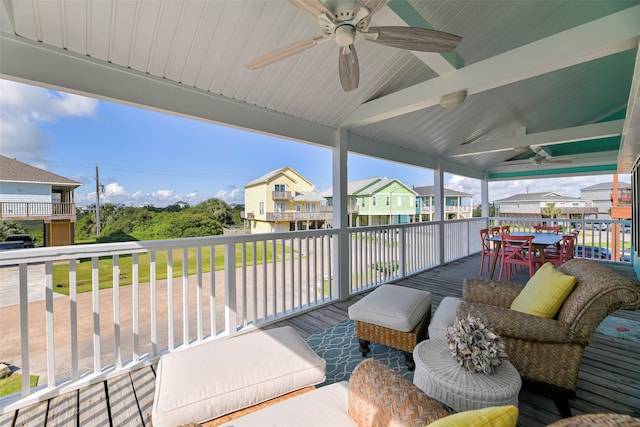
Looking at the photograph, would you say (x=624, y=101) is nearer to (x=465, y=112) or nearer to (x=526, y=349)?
(x=465, y=112)

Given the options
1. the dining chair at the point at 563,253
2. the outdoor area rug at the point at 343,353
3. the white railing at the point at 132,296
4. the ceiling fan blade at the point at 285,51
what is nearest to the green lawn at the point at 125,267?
the white railing at the point at 132,296

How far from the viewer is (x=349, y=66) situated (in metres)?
2.04

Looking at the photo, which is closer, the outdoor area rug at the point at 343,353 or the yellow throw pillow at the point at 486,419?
the yellow throw pillow at the point at 486,419

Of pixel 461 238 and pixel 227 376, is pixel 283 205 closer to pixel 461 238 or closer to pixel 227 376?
pixel 227 376

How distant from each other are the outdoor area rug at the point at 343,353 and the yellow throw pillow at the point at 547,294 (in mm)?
1022

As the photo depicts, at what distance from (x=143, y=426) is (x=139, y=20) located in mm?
2744

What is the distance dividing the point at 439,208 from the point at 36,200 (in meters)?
6.36

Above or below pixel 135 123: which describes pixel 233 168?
below

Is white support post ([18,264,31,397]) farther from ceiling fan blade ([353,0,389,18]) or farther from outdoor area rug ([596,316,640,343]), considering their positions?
outdoor area rug ([596,316,640,343])

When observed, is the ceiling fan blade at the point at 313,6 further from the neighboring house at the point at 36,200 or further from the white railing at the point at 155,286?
the neighboring house at the point at 36,200

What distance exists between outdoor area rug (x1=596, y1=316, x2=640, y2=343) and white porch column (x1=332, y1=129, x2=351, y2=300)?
2.89 metres

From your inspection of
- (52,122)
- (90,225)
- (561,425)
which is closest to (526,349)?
(561,425)

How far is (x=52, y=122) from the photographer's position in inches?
215

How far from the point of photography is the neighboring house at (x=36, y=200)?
224cm
